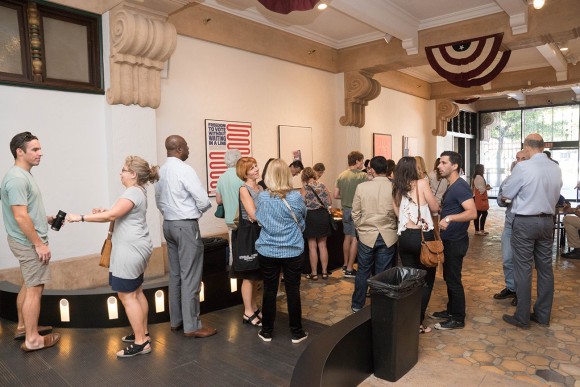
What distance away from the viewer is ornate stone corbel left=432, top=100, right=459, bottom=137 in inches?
448

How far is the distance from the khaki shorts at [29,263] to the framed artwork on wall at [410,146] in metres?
8.80

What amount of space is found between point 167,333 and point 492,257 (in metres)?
4.96

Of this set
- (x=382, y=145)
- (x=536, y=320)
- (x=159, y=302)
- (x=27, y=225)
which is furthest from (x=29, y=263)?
(x=382, y=145)

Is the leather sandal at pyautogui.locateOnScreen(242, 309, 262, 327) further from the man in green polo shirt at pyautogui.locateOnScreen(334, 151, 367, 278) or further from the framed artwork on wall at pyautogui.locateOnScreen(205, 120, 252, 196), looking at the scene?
the framed artwork on wall at pyautogui.locateOnScreen(205, 120, 252, 196)

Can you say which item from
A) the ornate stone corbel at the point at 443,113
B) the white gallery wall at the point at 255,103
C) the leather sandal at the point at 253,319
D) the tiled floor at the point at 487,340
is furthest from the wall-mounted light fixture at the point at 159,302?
the ornate stone corbel at the point at 443,113

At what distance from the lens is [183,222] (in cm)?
328

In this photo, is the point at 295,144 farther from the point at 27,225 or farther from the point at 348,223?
the point at 27,225

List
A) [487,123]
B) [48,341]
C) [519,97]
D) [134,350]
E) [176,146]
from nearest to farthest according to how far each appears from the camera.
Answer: [134,350]
[48,341]
[176,146]
[519,97]
[487,123]

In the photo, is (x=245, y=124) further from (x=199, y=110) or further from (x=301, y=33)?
(x=301, y=33)

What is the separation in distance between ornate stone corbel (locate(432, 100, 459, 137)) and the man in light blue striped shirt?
8.23m

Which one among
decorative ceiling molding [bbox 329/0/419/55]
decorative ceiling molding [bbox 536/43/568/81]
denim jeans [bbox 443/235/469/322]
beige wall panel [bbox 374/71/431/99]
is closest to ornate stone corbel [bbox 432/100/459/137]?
beige wall panel [bbox 374/71/431/99]

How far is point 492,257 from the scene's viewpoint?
6285 mm

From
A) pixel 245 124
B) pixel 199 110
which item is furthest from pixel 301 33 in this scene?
pixel 199 110

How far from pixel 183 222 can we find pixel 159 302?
36.1 inches
